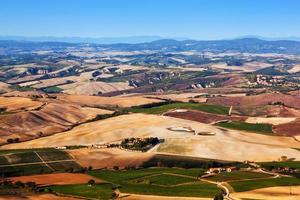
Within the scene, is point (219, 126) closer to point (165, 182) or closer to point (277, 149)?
point (277, 149)

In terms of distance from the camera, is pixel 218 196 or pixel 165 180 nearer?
pixel 218 196

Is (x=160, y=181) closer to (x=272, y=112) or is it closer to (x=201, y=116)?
(x=201, y=116)

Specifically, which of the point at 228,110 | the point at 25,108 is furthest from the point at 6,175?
the point at 228,110

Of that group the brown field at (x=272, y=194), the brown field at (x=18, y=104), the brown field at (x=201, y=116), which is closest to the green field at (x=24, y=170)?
the brown field at (x=272, y=194)

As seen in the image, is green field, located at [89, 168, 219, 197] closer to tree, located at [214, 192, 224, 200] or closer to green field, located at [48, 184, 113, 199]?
tree, located at [214, 192, 224, 200]

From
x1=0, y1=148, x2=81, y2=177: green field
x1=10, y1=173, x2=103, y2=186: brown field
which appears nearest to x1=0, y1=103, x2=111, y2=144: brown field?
x1=0, y1=148, x2=81, y2=177: green field

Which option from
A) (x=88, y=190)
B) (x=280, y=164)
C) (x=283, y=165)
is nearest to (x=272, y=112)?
(x=280, y=164)
